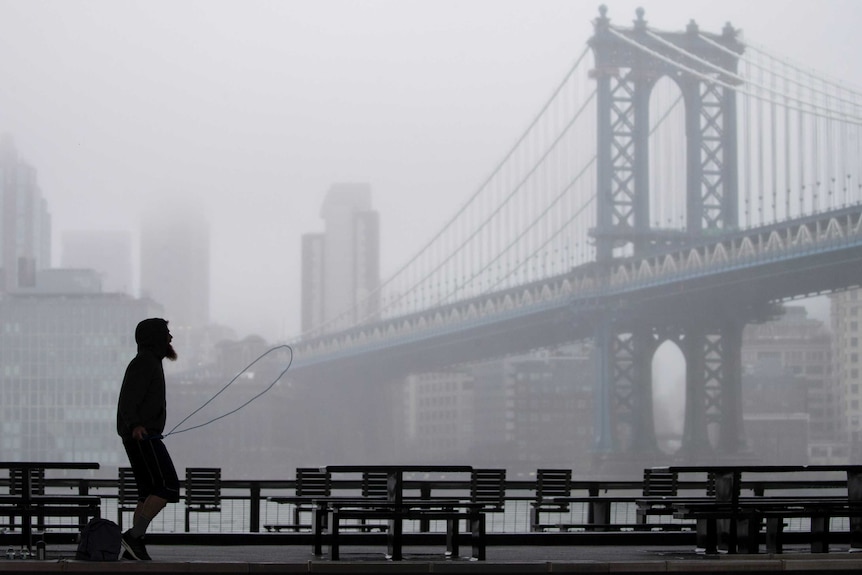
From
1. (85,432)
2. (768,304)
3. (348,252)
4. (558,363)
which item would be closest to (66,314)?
(85,432)

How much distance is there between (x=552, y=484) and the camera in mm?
11727

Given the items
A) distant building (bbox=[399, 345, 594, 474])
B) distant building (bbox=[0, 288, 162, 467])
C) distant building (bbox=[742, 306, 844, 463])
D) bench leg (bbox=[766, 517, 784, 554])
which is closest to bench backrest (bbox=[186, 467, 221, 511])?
bench leg (bbox=[766, 517, 784, 554])

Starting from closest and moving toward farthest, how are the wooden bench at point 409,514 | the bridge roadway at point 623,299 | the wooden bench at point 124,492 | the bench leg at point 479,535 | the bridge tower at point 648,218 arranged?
the wooden bench at point 409,514 → the bench leg at point 479,535 → the wooden bench at point 124,492 → the bridge roadway at point 623,299 → the bridge tower at point 648,218

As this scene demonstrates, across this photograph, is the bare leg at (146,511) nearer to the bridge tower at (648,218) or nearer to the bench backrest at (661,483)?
the bench backrest at (661,483)

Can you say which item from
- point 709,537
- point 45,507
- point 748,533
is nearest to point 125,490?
point 45,507

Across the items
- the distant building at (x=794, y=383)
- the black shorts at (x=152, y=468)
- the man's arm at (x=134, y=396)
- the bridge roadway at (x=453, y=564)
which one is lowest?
the bridge roadway at (x=453, y=564)

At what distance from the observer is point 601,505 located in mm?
11023

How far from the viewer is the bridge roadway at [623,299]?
38219 millimetres

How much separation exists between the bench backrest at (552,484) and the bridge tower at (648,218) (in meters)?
34.2

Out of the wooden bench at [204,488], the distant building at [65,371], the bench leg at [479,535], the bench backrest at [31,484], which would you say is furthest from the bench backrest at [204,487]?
the distant building at [65,371]

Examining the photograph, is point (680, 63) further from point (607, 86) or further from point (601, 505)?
point (601, 505)

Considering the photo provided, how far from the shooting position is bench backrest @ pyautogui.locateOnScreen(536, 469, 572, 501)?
1170 cm

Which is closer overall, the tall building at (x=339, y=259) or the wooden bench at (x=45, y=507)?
the wooden bench at (x=45, y=507)

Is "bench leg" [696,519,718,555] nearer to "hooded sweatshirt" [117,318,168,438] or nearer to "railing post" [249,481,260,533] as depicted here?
"hooded sweatshirt" [117,318,168,438]
